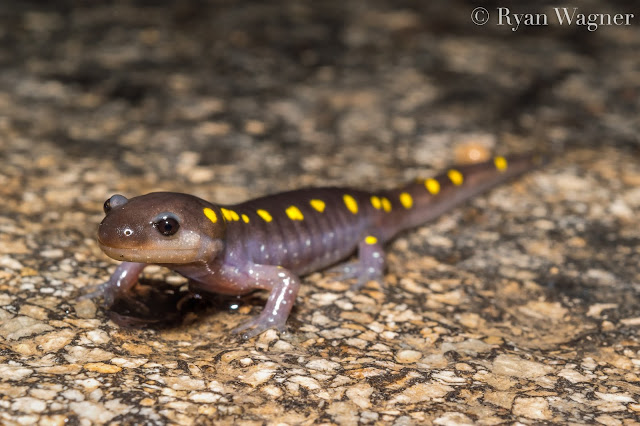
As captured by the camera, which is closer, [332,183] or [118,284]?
[118,284]

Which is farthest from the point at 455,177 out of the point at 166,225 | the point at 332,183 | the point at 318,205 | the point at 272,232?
the point at 166,225

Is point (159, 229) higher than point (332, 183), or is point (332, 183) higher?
point (159, 229)

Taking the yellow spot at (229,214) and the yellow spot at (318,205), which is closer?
the yellow spot at (229,214)

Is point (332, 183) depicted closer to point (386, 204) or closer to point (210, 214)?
point (386, 204)

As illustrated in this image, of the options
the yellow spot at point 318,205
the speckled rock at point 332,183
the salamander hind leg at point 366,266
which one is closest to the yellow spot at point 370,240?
the salamander hind leg at point 366,266

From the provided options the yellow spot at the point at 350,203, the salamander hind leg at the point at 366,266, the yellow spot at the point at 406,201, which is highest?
the yellow spot at the point at 350,203

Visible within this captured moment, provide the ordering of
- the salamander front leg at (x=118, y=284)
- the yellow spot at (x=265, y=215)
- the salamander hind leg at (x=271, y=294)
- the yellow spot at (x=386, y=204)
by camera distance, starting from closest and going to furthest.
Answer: the salamander hind leg at (x=271, y=294) < the salamander front leg at (x=118, y=284) < the yellow spot at (x=265, y=215) < the yellow spot at (x=386, y=204)

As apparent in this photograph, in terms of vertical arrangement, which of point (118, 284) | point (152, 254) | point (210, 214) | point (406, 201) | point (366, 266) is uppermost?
point (210, 214)

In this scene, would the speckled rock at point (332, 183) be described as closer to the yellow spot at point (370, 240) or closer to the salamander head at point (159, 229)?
the yellow spot at point (370, 240)
